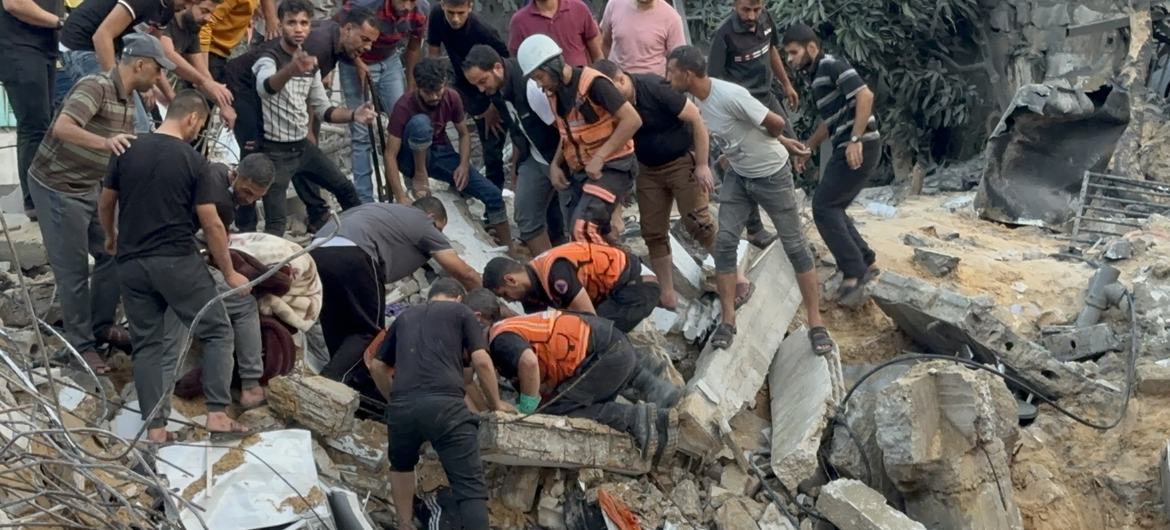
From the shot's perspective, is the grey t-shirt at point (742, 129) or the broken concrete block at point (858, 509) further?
the grey t-shirt at point (742, 129)

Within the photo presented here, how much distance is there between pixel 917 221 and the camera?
1115 cm

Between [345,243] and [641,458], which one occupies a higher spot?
[345,243]

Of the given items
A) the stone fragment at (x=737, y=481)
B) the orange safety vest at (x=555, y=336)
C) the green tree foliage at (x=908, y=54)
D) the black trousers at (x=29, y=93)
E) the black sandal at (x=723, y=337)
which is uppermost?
the black trousers at (x=29, y=93)

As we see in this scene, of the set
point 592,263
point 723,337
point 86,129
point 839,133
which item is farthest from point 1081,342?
point 86,129

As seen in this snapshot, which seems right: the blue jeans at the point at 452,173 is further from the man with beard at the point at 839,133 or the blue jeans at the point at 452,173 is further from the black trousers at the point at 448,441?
the black trousers at the point at 448,441

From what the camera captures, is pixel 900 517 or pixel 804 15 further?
pixel 804 15

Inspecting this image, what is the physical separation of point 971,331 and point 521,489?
302 centimetres

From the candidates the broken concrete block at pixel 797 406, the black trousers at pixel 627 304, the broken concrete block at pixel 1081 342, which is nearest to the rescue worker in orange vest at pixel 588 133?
the black trousers at pixel 627 304

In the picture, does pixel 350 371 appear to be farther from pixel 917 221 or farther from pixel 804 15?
pixel 804 15

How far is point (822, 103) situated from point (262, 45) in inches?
128

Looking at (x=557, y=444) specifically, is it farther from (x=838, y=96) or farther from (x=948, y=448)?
(x=838, y=96)

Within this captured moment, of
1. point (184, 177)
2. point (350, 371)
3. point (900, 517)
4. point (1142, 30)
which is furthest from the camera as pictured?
point (1142, 30)

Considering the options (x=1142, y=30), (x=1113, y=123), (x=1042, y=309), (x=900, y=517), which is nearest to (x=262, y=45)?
(x=900, y=517)

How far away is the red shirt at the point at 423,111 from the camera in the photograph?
8.45 meters
